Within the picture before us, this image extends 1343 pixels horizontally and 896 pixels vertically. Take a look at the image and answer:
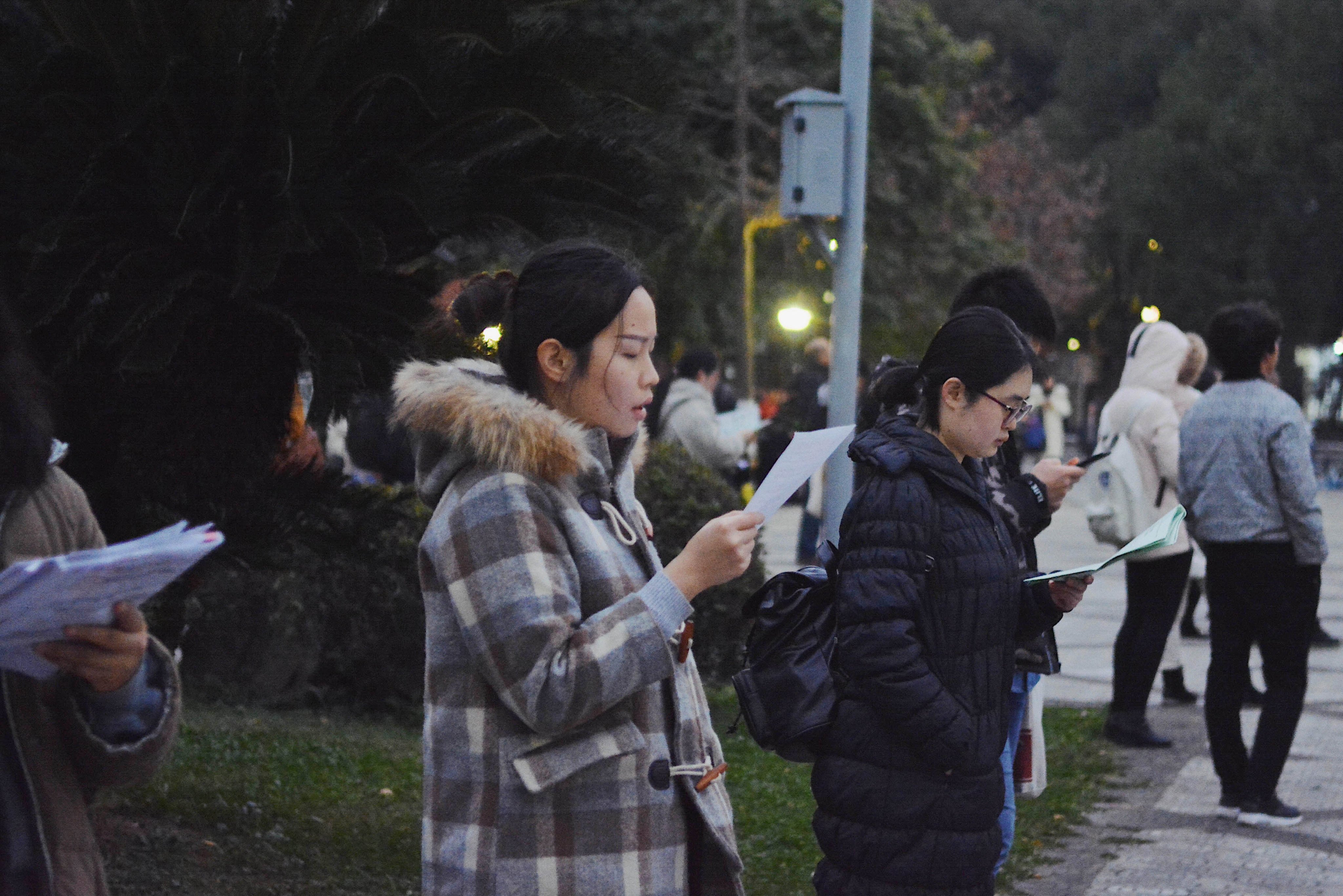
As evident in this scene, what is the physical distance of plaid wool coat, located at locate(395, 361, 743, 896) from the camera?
2363 millimetres

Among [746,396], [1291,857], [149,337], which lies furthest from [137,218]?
[746,396]

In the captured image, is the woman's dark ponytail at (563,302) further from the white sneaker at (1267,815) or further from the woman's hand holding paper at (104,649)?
the white sneaker at (1267,815)

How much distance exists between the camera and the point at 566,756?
240 centimetres

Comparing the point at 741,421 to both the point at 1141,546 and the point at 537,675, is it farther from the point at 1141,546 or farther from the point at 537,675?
the point at 537,675

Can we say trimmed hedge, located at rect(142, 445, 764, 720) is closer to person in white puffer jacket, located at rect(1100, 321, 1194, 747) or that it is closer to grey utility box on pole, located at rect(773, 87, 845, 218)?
grey utility box on pole, located at rect(773, 87, 845, 218)

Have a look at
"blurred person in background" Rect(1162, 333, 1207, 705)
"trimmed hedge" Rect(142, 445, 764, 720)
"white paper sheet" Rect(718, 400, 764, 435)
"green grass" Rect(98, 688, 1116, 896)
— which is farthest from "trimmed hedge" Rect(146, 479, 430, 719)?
"blurred person in background" Rect(1162, 333, 1207, 705)

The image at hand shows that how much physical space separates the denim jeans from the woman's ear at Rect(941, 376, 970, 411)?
0.88 meters

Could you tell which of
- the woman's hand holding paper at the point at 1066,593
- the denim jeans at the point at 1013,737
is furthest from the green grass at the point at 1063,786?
the woman's hand holding paper at the point at 1066,593

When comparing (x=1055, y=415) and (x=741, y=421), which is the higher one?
(x=741, y=421)

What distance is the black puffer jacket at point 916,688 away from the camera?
314 cm

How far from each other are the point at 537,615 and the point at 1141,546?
138 centimetres

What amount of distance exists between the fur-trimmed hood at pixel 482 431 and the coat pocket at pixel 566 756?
39 cm

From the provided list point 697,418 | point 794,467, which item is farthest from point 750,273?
point 794,467

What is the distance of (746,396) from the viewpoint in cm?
2684
